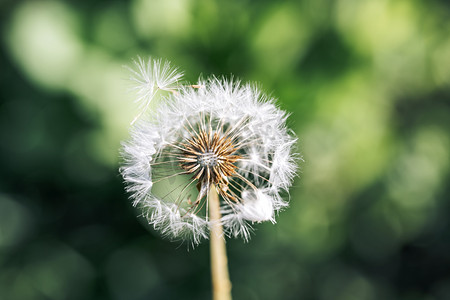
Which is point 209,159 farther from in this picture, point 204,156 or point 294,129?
point 294,129

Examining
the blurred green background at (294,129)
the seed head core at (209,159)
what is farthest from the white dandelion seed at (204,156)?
the blurred green background at (294,129)

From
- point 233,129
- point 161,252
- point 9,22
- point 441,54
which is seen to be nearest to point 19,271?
point 161,252

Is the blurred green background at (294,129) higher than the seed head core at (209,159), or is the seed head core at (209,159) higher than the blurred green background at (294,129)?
the blurred green background at (294,129)

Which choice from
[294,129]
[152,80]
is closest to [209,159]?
[152,80]

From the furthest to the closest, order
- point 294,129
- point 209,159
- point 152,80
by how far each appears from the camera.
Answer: point 294,129
point 152,80
point 209,159

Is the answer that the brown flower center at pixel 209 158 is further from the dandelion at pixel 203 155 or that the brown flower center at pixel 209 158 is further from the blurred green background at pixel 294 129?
the blurred green background at pixel 294 129

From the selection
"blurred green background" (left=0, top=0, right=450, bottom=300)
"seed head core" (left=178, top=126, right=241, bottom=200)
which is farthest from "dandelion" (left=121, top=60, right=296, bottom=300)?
"blurred green background" (left=0, top=0, right=450, bottom=300)
